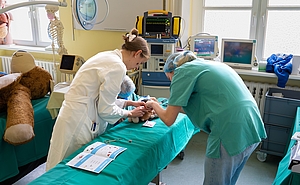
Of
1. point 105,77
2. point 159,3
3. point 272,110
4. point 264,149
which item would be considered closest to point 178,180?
point 264,149

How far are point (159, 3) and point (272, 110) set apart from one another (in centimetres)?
168

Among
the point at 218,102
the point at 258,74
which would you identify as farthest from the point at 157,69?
the point at 218,102

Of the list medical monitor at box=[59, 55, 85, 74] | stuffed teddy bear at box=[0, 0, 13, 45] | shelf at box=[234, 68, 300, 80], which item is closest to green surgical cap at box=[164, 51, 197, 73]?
medical monitor at box=[59, 55, 85, 74]

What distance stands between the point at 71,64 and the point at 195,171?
1555 millimetres

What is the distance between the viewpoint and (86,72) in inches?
68.3

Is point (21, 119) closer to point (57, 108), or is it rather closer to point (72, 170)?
point (57, 108)

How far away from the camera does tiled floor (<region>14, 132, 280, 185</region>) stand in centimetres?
254

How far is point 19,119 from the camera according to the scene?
2.21 metres

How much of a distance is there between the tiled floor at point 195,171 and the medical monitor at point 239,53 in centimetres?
100

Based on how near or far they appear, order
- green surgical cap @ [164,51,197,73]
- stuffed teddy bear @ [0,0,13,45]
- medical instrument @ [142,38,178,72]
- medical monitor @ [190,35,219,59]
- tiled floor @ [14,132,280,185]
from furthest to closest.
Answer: stuffed teddy bear @ [0,0,13,45]
medical monitor @ [190,35,219,59]
medical instrument @ [142,38,178,72]
tiled floor @ [14,132,280,185]
green surgical cap @ [164,51,197,73]

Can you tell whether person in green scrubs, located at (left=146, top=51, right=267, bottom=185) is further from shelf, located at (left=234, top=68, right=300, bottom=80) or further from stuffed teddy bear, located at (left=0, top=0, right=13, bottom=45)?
stuffed teddy bear, located at (left=0, top=0, right=13, bottom=45)

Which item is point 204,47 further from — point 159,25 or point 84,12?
point 84,12

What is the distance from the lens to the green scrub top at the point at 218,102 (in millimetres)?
1471

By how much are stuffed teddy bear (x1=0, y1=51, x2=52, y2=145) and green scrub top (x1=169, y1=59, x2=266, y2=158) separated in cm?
128
